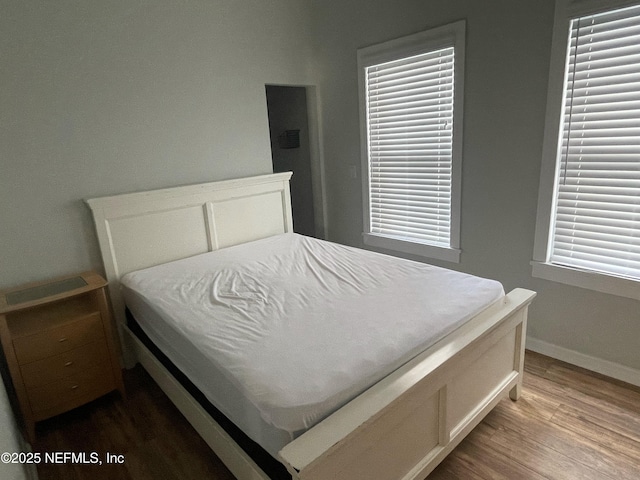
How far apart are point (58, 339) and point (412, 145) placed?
2.70m

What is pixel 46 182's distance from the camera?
2.31m

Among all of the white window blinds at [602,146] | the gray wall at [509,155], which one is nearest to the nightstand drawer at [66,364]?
the gray wall at [509,155]

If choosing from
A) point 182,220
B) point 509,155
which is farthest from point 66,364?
point 509,155

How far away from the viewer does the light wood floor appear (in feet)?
5.56

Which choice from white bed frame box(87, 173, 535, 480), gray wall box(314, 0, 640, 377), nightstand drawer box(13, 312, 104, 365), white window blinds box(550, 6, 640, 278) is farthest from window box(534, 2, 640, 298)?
nightstand drawer box(13, 312, 104, 365)

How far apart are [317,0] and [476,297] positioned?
3009 millimetres

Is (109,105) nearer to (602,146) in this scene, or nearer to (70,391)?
(70,391)

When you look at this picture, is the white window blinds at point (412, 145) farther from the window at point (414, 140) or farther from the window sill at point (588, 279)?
the window sill at point (588, 279)

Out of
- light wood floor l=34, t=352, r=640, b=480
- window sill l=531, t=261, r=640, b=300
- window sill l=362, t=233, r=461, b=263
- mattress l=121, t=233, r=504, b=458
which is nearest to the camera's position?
mattress l=121, t=233, r=504, b=458

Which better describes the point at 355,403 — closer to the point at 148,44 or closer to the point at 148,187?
the point at 148,187

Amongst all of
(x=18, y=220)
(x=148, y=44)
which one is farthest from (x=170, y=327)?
(x=148, y=44)

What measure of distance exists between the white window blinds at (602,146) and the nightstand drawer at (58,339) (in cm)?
284

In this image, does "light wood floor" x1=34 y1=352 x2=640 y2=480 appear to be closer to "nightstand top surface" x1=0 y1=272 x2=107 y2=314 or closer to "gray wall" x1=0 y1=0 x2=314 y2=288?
"nightstand top surface" x1=0 y1=272 x2=107 y2=314

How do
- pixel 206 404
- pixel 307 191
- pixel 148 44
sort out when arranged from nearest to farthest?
pixel 206 404
pixel 148 44
pixel 307 191
